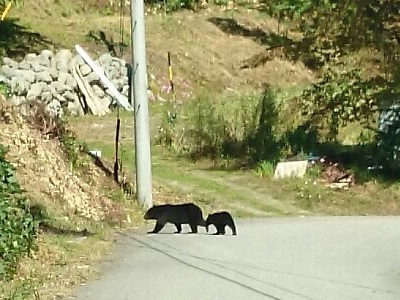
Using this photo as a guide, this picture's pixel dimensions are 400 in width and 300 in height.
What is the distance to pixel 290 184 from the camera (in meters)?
19.7

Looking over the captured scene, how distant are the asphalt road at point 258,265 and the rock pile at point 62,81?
12.3 metres

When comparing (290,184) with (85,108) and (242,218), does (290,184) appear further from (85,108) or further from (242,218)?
(85,108)

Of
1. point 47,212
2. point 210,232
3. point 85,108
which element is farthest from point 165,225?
point 85,108

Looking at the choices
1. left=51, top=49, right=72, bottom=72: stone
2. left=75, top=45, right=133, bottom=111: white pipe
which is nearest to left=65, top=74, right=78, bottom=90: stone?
left=51, top=49, right=72, bottom=72: stone

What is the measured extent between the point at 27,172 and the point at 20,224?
4594mm

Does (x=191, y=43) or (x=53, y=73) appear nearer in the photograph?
(x=53, y=73)

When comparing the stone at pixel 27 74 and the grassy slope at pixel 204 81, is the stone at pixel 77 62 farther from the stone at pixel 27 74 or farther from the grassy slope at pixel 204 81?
the grassy slope at pixel 204 81

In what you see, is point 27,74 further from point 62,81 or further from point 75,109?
point 75,109

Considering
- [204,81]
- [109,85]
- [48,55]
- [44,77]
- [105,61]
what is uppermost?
[48,55]

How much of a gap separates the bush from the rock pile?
14827 millimetres

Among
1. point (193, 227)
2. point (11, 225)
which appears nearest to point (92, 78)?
point (193, 227)

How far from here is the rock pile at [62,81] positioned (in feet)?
83.7

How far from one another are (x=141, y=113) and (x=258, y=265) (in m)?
5.49

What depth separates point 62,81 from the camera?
26438mm
